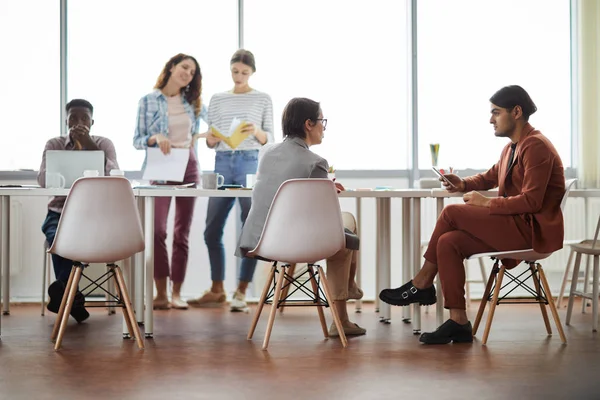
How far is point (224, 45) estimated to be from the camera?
573 centimetres

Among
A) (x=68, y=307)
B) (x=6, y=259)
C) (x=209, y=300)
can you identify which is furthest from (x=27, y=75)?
(x=68, y=307)

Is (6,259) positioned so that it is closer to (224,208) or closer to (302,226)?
(224,208)

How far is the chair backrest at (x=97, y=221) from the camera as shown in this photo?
11.6 ft

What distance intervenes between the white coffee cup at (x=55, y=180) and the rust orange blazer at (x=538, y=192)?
213 centimetres

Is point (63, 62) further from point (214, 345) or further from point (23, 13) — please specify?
point (214, 345)

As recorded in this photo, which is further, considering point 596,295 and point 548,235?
point 596,295

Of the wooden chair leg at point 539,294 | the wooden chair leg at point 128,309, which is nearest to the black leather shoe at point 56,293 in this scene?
the wooden chair leg at point 128,309

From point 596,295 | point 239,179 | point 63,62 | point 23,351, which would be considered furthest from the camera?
point 63,62

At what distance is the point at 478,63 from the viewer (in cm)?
587

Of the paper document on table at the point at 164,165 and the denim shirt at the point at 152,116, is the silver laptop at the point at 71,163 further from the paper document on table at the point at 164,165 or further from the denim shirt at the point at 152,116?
the denim shirt at the point at 152,116

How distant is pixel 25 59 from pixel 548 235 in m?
3.94

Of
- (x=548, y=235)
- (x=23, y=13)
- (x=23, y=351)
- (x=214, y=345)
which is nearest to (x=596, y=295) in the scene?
(x=548, y=235)

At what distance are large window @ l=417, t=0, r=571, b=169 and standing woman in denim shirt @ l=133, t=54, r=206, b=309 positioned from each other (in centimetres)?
176

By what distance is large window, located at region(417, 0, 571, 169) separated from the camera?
582 cm
